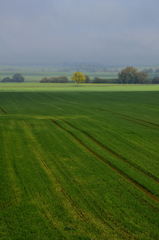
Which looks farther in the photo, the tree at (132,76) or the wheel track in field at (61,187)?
the tree at (132,76)

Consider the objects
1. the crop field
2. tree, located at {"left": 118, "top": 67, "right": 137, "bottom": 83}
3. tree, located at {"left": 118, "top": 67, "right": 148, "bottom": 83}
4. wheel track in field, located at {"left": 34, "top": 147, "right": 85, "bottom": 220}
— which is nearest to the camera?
the crop field

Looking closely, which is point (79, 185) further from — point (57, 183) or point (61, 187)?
point (57, 183)

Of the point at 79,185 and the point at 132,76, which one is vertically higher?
the point at 132,76

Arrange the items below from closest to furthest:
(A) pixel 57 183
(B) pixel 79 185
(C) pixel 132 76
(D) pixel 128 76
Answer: (B) pixel 79 185
(A) pixel 57 183
(D) pixel 128 76
(C) pixel 132 76

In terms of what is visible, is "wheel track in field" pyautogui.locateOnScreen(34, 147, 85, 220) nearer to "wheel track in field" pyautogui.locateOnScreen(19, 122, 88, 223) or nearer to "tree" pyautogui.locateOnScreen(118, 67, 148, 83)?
"wheel track in field" pyautogui.locateOnScreen(19, 122, 88, 223)

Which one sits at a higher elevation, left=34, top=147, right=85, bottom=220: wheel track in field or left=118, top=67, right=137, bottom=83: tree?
left=118, top=67, right=137, bottom=83: tree

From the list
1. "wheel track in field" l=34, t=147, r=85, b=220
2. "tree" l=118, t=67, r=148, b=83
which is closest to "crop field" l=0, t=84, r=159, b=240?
"wheel track in field" l=34, t=147, r=85, b=220

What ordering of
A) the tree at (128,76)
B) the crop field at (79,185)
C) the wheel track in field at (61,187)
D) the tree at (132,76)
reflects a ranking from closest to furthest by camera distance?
the crop field at (79,185) → the wheel track in field at (61,187) → the tree at (132,76) → the tree at (128,76)

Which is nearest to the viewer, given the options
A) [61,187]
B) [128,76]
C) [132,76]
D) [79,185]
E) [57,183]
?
[61,187]

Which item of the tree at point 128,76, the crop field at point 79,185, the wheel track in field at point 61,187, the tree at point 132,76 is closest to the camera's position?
the crop field at point 79,185

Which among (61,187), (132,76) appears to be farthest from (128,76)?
(61,187)

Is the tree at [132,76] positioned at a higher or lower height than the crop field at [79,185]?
higher

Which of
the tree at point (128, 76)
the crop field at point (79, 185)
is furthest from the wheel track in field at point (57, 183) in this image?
the tree at point (128, 76)

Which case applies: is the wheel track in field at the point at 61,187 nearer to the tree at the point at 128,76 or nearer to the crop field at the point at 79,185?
the crop field at the point at 79,185
